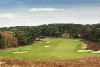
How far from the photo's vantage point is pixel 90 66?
19.7m

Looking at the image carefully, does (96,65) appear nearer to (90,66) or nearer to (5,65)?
(90,66)

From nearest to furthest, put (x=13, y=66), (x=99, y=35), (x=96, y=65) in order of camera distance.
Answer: (x=13, y=66) < (x=96, y=65) < (x=99, y=35)

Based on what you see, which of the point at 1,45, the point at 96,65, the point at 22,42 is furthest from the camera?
the point at 22,42

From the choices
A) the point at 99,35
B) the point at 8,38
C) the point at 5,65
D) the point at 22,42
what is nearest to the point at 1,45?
the point at 8,38

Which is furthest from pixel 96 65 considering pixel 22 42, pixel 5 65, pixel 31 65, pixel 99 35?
pixel 99 35

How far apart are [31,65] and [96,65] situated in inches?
181

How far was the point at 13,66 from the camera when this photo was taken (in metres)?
18.5

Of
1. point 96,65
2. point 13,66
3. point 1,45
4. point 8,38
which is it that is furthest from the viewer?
point 8,38

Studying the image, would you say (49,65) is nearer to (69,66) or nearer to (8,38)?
(69,66)

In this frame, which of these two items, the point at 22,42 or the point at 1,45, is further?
the point at 22,42

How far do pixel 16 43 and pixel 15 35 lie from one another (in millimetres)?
9356

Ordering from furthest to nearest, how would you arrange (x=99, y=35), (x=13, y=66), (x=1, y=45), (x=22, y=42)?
(x=99, y=35)
(x=22, y=42)
(x=1, y=45)
(x=13, y=66)

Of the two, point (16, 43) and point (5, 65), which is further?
point (16, 43)

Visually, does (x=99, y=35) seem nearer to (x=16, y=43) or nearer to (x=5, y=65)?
(x=16, y=43)
